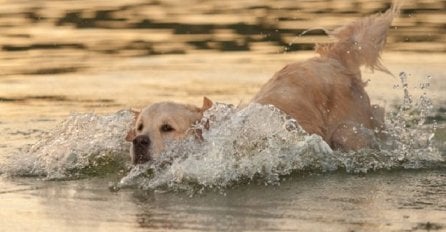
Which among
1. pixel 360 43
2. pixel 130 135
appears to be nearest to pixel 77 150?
pixel 130 135

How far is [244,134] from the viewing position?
30.9 ft

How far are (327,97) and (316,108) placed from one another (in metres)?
0.16

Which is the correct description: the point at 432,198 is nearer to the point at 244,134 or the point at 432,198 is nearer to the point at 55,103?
the point at 244,134

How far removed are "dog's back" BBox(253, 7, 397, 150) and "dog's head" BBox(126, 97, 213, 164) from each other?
698 mm

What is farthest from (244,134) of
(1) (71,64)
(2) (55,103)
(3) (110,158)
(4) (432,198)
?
(1) (71,64)

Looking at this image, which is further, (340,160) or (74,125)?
(74,125)

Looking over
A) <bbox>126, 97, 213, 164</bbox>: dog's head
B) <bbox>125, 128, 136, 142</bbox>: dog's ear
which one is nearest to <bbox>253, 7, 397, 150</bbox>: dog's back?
<bbox>126, 97, 213, 164</bbox>: dog's head

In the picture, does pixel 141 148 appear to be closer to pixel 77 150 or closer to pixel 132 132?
pixel 132 132

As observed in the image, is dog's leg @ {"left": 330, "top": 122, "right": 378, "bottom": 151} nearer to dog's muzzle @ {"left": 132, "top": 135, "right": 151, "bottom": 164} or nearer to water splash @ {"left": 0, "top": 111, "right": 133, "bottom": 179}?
dog's muzzle @ {"left": 132, "top": 135, "right": 151, "bottom": 164}

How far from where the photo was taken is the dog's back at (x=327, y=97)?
31.7 ft

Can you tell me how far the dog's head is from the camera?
9.17 metres

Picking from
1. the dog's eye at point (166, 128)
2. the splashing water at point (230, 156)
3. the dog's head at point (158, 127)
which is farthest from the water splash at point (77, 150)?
the dog's eye at point (166, 128)

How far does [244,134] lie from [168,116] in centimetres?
60

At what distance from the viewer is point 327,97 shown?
9.79 m
